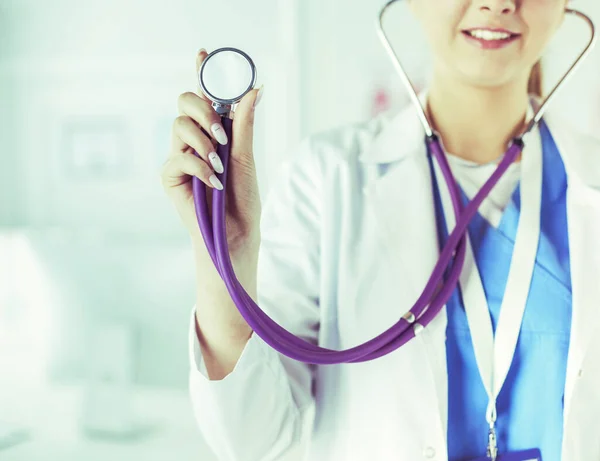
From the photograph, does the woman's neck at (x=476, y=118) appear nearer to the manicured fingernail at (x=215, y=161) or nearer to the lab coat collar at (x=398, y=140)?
the lab coat collar at (x=398, y=140)

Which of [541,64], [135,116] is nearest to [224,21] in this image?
[135,116]

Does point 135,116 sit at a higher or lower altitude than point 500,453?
higher

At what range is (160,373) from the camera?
113cm

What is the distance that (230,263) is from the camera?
0.49m

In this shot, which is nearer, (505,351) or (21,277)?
(505,351)

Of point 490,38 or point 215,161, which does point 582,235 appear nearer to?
point 490,38

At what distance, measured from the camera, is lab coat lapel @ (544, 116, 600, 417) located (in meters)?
0.62

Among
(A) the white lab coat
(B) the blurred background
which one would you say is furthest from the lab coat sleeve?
(B) the blurred background

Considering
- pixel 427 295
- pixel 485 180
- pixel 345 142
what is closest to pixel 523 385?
pixel 427 295

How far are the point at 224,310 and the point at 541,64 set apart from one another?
674mm

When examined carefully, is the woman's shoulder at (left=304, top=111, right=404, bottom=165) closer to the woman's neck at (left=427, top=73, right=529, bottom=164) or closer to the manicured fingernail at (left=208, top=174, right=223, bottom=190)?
the woman's neck at (left=427, top=73, right=529, bottom=164)

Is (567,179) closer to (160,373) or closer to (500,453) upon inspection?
(500,453)

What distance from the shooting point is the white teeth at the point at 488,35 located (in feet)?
2.16

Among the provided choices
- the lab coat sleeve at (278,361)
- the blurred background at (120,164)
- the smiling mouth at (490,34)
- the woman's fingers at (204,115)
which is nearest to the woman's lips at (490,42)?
the smiling mouth at (490,34)
